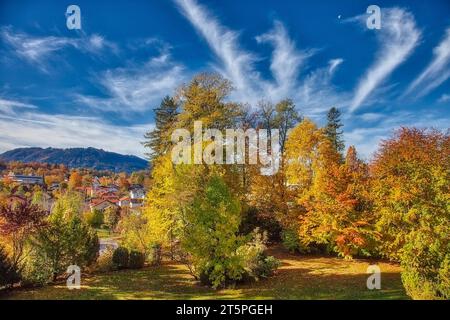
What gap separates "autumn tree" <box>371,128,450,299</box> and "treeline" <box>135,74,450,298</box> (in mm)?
46

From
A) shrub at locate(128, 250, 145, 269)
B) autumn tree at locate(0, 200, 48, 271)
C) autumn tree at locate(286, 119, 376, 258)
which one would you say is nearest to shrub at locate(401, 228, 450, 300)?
autumn tree at locate(286, 119, 376, 258)

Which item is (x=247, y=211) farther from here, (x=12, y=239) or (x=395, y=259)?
(x=12, y=239)

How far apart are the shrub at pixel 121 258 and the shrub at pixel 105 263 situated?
0.80 ft

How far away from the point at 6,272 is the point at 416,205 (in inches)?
766

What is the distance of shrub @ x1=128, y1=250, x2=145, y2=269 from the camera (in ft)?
69.5

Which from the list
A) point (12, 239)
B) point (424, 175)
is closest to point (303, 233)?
point (424, 175)

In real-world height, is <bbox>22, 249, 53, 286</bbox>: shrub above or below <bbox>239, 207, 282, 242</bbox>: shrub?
below

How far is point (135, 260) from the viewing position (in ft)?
69.9

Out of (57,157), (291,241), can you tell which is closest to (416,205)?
(291,241)

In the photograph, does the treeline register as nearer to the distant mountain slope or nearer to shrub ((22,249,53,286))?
shrub ((22,249,53,286))

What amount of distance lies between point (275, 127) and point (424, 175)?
1686 cm
